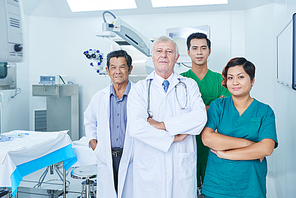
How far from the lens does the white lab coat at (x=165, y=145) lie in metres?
1.44

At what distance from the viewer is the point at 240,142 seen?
4.40 ft

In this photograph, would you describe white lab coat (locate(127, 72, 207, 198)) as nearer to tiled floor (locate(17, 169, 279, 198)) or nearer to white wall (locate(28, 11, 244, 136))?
tiled floor (locate(17, 169, 279, 198))

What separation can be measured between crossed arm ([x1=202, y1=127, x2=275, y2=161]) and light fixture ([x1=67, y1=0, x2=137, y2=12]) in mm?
3451

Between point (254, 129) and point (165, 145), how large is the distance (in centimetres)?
45

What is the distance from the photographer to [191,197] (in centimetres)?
150

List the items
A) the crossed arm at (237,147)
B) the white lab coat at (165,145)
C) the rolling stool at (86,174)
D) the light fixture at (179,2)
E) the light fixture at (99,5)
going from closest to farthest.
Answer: the crossed arm at (237,147)
the white lab coat at (165,145)
the rolling stool at (86,174)
the light fixture at (179,2)
the light fixture at (99,5)

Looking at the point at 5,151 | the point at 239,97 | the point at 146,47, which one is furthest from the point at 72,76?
the point at 239,97

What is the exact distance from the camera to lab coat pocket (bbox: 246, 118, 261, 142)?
4.44 ft

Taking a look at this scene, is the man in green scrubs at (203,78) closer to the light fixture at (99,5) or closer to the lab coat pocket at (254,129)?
the lab coat pocket at (254,129)

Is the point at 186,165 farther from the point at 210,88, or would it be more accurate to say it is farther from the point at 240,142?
the point at 210,88

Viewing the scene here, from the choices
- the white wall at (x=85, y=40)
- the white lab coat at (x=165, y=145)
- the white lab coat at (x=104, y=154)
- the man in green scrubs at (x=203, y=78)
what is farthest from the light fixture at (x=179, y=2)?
the white lab coat at (x=165, y=145)

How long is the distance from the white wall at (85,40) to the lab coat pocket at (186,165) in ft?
9.54

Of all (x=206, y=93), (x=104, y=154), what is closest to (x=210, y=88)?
(x=206, y=93)

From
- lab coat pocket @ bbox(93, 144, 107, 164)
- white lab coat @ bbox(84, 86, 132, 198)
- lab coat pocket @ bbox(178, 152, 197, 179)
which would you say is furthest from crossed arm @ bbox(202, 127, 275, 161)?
lab coat pocket @ bbox(93, 144, 107, 164)
